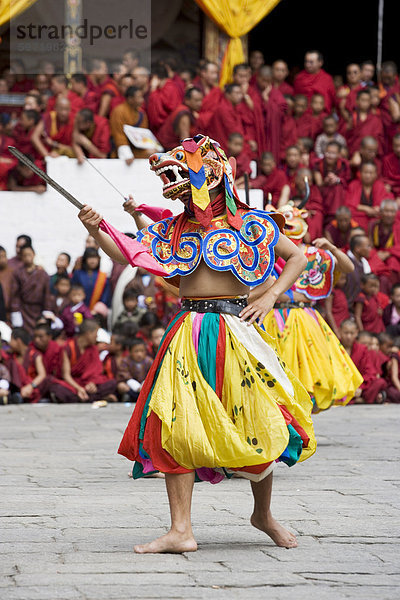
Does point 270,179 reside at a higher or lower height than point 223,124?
lower

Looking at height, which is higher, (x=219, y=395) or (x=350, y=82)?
(x=350, y=82)

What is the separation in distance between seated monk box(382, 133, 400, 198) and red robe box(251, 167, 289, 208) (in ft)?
5.27

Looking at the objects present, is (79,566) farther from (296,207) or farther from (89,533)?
(296,207)

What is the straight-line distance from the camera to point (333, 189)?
1258cm

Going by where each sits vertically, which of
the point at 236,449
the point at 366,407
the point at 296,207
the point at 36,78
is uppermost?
the point at 36,78

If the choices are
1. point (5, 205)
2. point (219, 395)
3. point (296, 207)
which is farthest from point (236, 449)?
point (5, 205)

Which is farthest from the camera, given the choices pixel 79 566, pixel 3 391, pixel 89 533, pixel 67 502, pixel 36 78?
pixel 36 78

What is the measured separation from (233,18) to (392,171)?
278 cm

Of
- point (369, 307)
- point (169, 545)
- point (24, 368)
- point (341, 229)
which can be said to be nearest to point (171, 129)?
point (341, 229)

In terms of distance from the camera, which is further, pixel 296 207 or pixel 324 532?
pixel 296 207

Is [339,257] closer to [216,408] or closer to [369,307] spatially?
[216,408]

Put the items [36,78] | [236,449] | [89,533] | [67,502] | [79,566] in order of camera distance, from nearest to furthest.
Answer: [79,566] → [236,449] → [89,533] → [67,502] → [36,78]

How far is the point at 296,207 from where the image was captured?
7.41m

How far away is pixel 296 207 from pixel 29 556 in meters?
3.83
